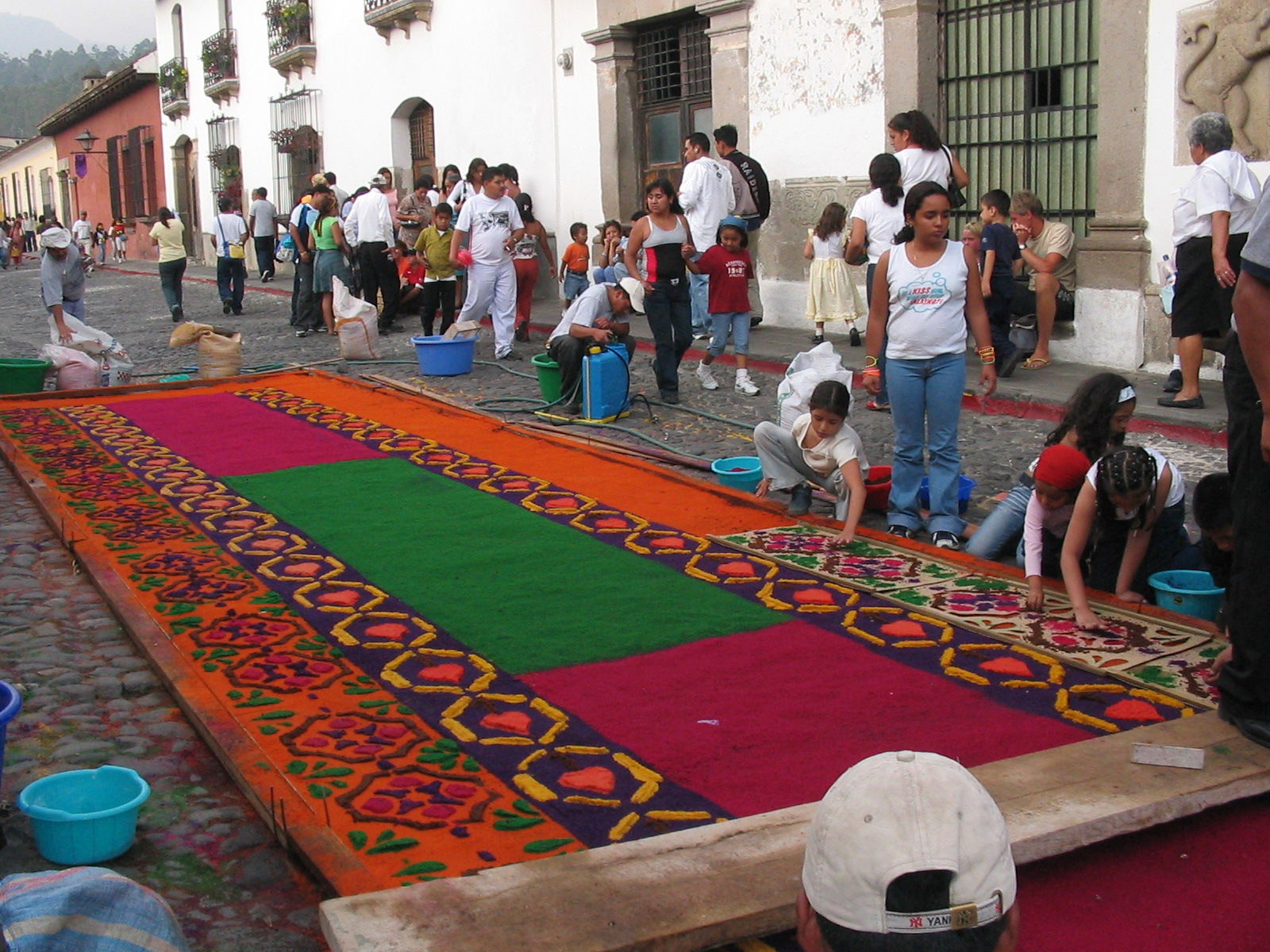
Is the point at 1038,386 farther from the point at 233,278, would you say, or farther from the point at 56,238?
the point at 233,278

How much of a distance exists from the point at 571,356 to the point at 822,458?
3409mm

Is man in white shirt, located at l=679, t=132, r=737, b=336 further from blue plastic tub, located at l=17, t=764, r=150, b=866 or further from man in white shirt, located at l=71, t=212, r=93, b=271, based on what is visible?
man in white shirt, located at l=71, t=212, r=93, b=271

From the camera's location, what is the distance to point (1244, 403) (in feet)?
12.2

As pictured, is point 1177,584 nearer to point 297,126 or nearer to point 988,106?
point 988,106

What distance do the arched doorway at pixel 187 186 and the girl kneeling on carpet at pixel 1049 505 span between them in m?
30.2

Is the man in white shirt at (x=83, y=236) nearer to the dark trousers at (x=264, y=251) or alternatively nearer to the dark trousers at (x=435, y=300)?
the dark trousers at (x=264, y=251)

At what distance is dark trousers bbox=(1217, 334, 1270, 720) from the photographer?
3.51 metres

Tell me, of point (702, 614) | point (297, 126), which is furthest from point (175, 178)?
point (702, 614)

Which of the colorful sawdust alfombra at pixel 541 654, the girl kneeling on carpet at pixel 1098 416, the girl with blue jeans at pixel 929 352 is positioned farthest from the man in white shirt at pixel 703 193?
the girl kneeling on carpet at pixel 1098 416

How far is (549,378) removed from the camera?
948 centimetres

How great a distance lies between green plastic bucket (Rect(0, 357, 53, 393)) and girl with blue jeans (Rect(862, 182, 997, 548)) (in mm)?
7224

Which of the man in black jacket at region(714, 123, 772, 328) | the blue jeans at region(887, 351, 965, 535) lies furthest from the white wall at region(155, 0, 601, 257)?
the blue jeans at region(887, 351, 965, 535)

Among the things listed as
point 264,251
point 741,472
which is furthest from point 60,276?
point 264,251

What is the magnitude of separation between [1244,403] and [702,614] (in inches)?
77.9
